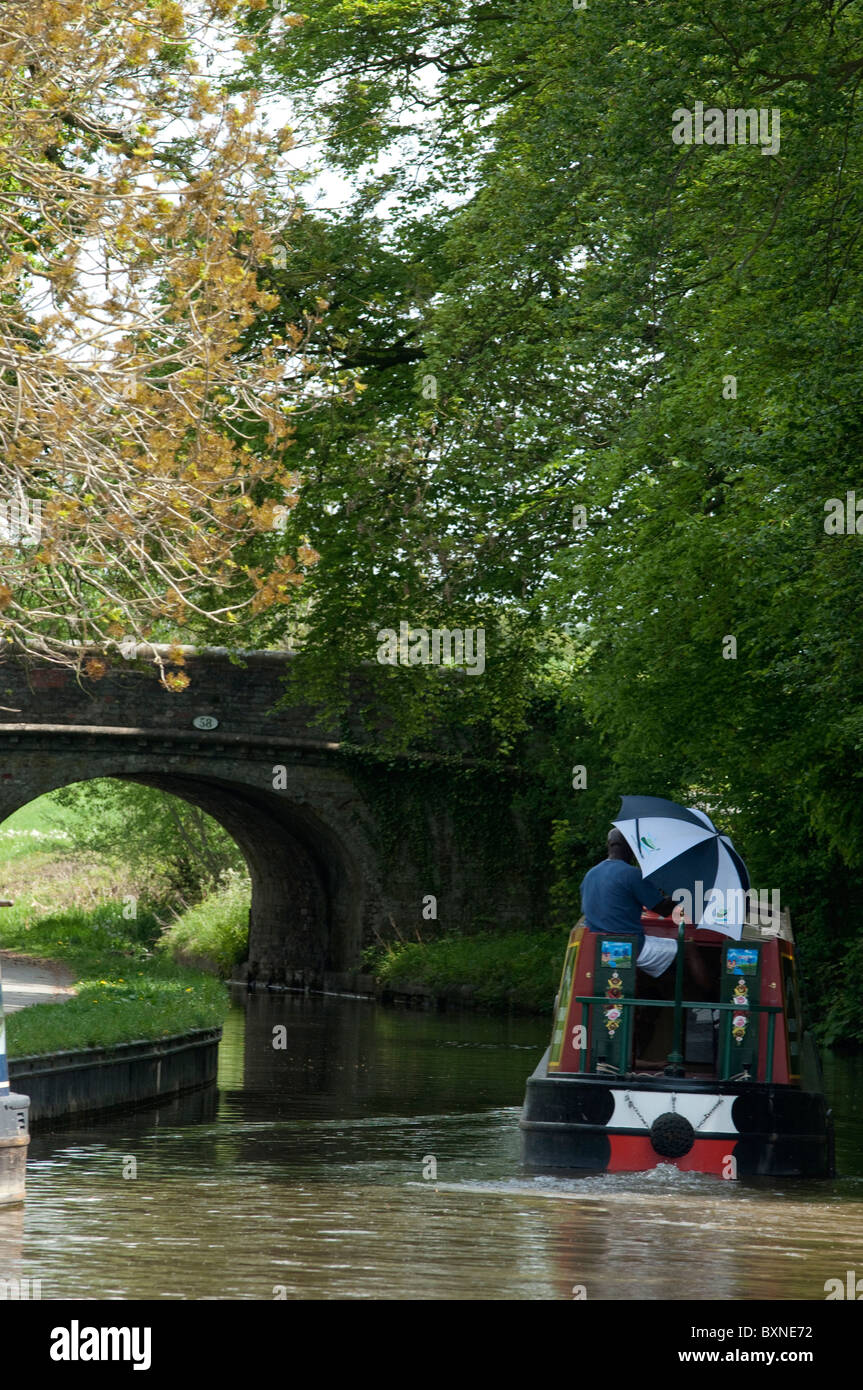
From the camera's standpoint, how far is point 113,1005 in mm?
14695

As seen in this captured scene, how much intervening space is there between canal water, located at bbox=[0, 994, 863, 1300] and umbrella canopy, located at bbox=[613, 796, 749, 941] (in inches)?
65.1

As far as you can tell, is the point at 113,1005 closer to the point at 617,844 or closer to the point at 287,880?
the point at 617,844

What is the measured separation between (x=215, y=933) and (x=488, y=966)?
859 cm

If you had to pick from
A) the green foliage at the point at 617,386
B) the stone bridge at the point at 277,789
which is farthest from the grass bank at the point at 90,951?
the green foliage at the point at 617,386

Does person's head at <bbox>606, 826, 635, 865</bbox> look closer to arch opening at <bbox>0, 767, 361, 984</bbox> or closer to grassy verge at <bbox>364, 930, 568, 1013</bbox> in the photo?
grassy verge at <bbox>364, 930, 568, 1013</bbox>

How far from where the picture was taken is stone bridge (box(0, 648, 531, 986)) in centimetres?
2794

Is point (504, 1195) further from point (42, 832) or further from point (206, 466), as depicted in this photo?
point (42, 832)

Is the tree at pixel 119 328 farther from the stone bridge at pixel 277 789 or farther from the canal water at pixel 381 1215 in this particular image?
the stone bridge at pixel 277 789

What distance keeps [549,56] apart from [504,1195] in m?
10.9

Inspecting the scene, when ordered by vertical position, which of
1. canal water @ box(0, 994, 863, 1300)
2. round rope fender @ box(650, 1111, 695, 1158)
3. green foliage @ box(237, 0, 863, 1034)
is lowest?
canal water @ box(0, 994, 863, 1300)

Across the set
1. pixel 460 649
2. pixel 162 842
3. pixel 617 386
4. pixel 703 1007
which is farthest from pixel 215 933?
pixel 703 1007

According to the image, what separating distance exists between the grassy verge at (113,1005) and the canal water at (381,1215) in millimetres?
620

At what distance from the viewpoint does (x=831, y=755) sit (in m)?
16.8

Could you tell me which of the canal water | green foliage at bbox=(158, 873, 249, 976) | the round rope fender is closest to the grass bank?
green foliage at bbox=(158, 873, 249, 976)
